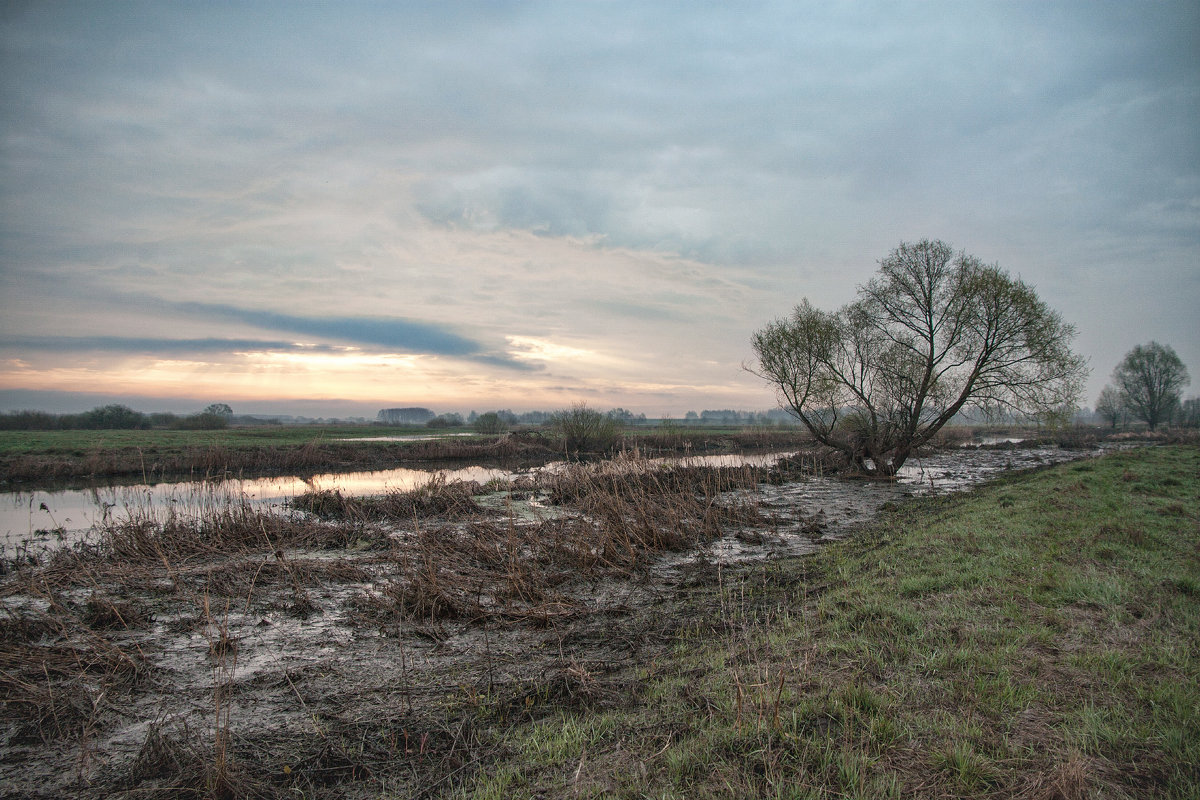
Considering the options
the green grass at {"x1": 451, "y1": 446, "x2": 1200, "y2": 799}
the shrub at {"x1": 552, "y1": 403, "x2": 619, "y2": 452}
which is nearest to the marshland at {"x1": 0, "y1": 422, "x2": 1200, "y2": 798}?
the green grass at {"x1": 451, "y1": 446, "x2": 1200, "y2": 799}

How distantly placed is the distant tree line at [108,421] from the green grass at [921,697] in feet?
229

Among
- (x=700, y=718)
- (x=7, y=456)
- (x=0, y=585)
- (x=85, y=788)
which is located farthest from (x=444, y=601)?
(x=7, y=456)

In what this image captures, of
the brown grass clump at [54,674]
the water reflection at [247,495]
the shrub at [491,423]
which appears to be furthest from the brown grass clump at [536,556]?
the shrub at [491,423]

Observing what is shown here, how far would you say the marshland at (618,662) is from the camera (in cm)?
341

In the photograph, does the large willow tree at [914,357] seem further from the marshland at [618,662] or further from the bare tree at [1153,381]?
the bare tree at [1153,381]

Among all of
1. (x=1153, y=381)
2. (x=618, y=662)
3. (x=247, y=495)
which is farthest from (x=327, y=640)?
(x=1153, y=381)

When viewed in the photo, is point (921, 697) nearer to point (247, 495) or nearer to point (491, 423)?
point (247, 495)

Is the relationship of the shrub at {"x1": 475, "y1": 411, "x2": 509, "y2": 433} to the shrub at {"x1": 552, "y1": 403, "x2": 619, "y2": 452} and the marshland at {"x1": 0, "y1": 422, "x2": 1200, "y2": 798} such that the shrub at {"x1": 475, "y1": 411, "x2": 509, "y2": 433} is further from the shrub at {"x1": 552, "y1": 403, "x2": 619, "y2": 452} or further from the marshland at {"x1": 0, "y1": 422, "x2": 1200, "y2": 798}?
the marshland at {"x1": 0, "y1": 422, "x2": 1200, "y2": 798}

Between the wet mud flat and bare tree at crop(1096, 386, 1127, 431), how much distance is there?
94272 millimetres

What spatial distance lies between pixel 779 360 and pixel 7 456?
39737mm

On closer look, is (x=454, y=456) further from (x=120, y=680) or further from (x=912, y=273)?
(x=120, y=680)

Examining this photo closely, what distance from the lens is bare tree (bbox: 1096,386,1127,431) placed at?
7731 cm

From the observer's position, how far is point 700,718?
397 cm

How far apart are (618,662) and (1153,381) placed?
9666cm
